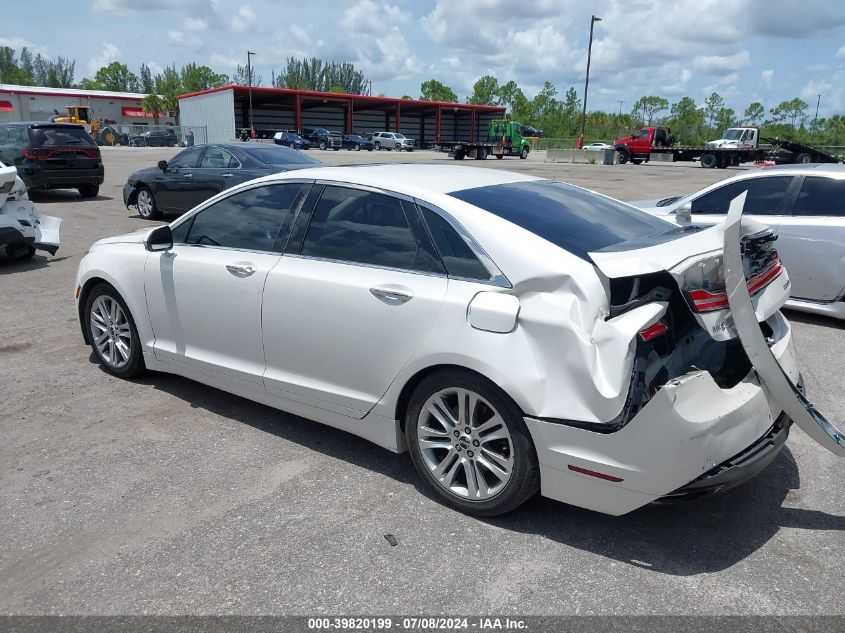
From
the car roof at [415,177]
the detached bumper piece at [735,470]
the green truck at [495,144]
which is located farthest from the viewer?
the green truck at [495,144]

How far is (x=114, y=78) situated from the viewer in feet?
435

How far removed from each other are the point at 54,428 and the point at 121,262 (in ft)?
3.92

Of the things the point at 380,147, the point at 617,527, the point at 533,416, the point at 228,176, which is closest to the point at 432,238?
the point at 533,416

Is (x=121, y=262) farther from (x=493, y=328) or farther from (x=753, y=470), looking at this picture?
(x=753, y=470)

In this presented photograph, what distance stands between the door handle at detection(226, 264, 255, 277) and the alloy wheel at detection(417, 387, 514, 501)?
4.59ft

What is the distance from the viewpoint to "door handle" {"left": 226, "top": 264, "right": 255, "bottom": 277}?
4012 millimetres

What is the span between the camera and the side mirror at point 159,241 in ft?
14.7

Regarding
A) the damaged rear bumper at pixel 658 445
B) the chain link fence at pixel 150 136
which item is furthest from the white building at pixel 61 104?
the damaged rear bumper at pixel 658 445

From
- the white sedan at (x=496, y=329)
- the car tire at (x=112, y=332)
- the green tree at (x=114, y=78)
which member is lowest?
the car tire at (x=112, y=332)

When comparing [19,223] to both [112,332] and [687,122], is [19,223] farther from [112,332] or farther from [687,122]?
[687,122]

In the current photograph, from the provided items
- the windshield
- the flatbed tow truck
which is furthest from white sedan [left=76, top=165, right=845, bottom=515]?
the flatbed tow truck

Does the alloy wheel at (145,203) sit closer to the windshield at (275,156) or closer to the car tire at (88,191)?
the windshield at (275,156)

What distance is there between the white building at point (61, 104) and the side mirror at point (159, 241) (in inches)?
3044

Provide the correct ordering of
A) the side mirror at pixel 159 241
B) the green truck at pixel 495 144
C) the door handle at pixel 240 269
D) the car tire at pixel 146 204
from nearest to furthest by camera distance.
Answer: the door handle at pixel 240 269
the side mirror at pixel 159 241
the car tire at pixel 146 204
the green truck at pixel 495 144
